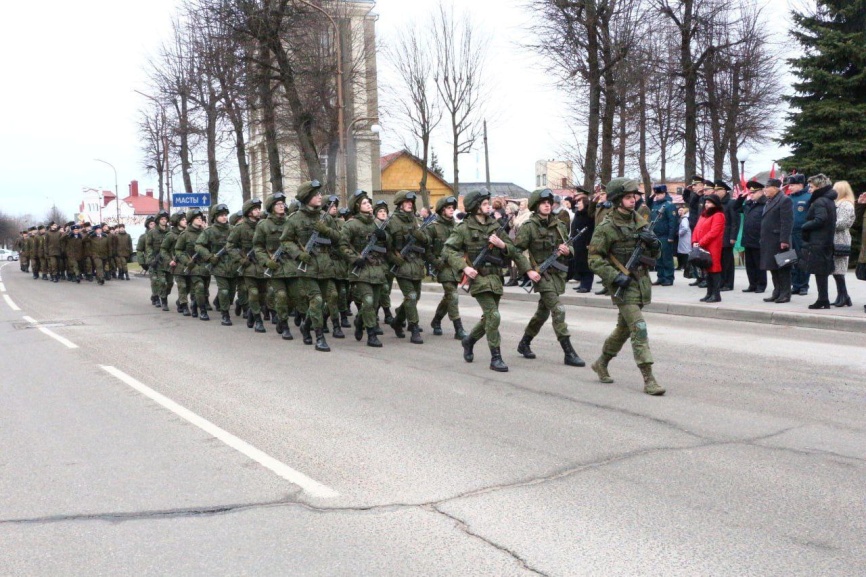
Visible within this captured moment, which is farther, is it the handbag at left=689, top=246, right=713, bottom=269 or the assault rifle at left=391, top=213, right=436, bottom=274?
the assault rifle at left=391, top=213, right=436, bottom=274

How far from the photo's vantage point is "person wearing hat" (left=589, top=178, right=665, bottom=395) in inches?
292

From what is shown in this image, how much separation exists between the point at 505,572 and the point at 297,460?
2.17 metres

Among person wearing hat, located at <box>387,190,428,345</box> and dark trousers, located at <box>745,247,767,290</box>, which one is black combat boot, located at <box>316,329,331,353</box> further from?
dark trousers, located at <box>745,247,767,290</box>

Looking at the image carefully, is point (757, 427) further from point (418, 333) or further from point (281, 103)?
point (281, 103)

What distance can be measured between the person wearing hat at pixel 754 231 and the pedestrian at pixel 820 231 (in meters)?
1.85

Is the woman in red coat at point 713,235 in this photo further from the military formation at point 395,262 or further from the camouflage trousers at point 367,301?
the camouflage trousers at point 367,301

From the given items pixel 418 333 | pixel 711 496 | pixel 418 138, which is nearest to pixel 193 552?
pixel 711 496

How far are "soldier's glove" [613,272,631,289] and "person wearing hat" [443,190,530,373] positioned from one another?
1.47 metres

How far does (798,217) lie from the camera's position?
14.0 m

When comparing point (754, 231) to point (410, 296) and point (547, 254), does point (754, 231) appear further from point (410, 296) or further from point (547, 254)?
point (547, 254)

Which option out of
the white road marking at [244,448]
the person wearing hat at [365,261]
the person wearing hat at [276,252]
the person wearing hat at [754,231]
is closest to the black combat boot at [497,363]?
the person wearing hat at [365,261]

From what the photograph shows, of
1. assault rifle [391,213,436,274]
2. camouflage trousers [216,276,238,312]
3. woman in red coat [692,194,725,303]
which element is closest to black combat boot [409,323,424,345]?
assault rifle [391,213,436,274]

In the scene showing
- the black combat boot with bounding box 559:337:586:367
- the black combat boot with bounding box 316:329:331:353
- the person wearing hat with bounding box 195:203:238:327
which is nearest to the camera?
the black combat boot with bounding box 559:337:586:367

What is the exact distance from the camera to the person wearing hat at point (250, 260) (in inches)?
512
